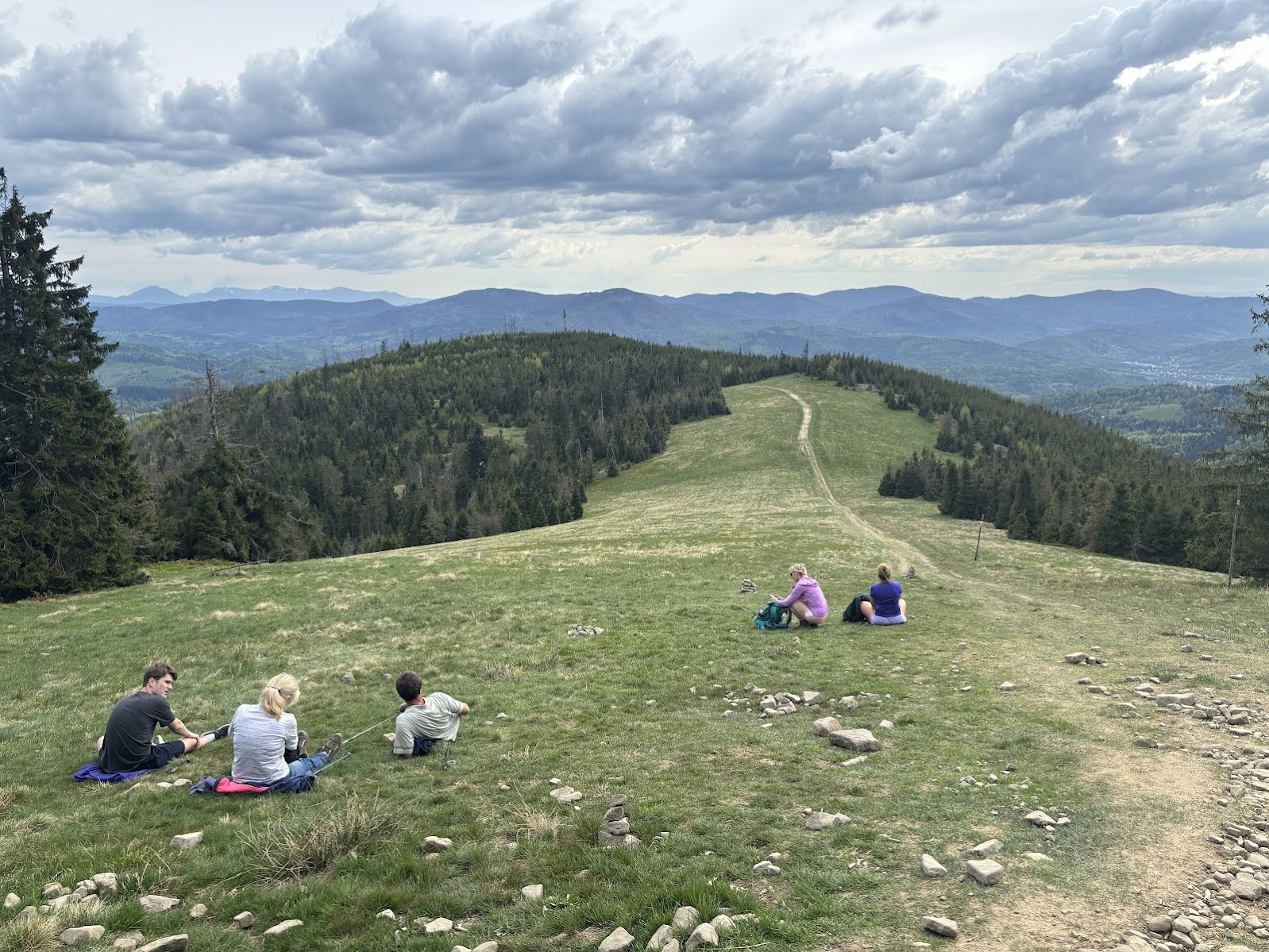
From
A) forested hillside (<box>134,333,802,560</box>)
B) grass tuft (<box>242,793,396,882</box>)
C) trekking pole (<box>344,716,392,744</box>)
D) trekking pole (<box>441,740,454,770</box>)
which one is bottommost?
forested hillside (<box>134,333,802,560</box>)

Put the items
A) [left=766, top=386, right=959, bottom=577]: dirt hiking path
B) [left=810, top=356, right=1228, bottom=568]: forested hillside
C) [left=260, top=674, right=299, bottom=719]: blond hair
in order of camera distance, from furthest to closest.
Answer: [left=810, top=356, right=1228, bottom=568]: forested hillside < [left=766, top=386, right=959, bottom=577]: dirt hiking path < [left=260, top=674, right=299, bottom=719]: blond hair

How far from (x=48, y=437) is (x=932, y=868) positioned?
44295 mm

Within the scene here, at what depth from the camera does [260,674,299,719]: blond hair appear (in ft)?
36.3

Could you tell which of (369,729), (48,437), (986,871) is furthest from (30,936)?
(48,437)

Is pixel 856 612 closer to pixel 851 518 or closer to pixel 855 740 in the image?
pixel 855 740

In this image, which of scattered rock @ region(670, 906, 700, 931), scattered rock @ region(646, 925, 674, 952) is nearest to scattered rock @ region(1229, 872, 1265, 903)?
scattered rock @ region(670, 906, 700, 931)

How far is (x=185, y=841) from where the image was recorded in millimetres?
8977

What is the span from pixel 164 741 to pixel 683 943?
37.7 feet

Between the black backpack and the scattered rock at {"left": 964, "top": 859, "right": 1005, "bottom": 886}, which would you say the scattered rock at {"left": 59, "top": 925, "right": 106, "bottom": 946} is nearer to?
the scattered rock at {"left": 964, "top": 859, "right": 1005, "bottom": 886}

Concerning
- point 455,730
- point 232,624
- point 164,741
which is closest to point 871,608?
point 455,730

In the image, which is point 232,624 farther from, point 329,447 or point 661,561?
point 329,447

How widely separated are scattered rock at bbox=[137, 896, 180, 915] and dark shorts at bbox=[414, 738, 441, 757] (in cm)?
466

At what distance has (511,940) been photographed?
21.6 feet

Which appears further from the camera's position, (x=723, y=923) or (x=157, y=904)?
(x=157, y=904)
